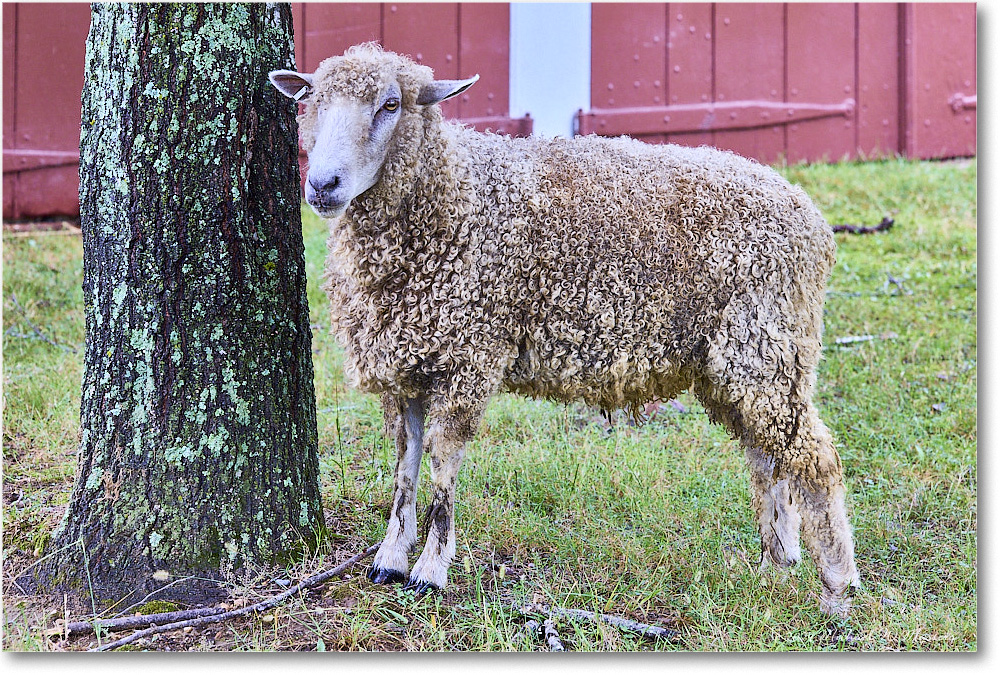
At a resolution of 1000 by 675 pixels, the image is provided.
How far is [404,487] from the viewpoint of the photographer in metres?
2.74

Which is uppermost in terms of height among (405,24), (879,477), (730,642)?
(405,24)

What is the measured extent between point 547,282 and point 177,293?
41.7 inches

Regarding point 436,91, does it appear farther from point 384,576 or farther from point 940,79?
point 940,79

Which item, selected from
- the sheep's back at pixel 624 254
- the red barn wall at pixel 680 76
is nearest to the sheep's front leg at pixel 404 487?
the sheep's back at pixel 624 254

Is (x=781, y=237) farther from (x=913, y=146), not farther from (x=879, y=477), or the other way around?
(x=913, y=146)

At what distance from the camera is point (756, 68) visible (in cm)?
523

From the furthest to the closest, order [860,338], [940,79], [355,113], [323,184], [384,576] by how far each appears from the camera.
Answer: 1. [940,79]
2. [860,338]
3. [384,576]
4. [355,113]
5. [323,184]

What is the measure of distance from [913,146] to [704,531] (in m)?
3.46

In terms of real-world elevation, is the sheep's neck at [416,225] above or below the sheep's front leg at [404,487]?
above

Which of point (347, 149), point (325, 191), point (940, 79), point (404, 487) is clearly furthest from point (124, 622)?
point (940, 79)

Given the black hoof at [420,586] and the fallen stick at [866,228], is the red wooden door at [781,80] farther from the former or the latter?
the black hoof at [420,586]

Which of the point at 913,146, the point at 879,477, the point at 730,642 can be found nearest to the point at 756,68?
the point at 913,146

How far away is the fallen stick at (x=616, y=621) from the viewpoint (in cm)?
254

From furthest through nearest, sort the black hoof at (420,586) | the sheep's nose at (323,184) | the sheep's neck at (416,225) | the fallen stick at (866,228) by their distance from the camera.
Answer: the fallen stick at (866,228) → the black hoof at (420,586) → the sheep's neck at (416,225) → the sheep's nose at (323,184)
